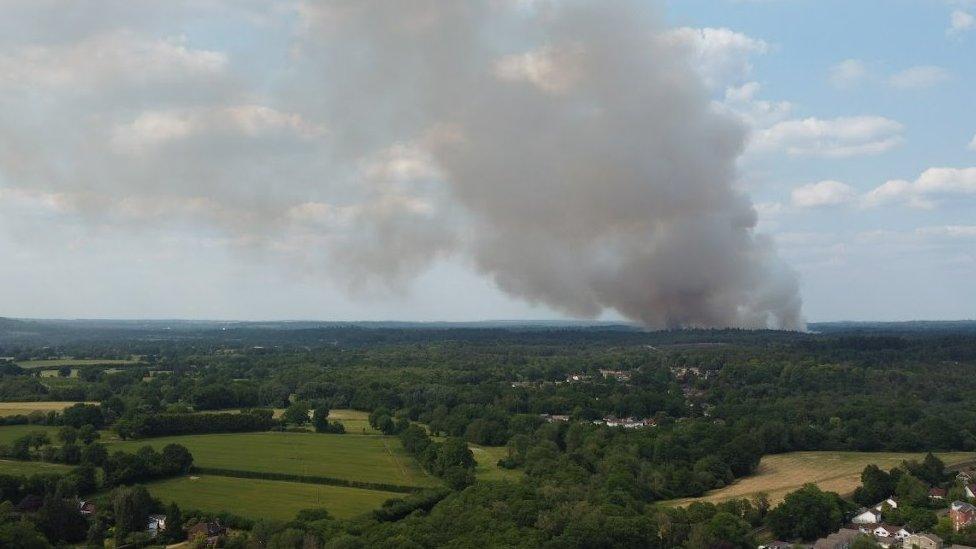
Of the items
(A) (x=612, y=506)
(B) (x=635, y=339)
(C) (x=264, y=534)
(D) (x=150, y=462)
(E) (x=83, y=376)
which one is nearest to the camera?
(C) (x=264, y=534)

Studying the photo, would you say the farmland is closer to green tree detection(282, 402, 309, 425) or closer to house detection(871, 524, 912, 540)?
green tree detection(282, 402, 309, 425)

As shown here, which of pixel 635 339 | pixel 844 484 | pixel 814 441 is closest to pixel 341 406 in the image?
pixel 814 441

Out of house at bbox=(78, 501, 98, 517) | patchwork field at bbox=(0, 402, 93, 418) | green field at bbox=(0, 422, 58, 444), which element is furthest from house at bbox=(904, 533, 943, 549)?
patchwork field at bbox=(0, 402, 93, 418)

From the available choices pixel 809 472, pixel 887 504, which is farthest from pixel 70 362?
pixel 887 504

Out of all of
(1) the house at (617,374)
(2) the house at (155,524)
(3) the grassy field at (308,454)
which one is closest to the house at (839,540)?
(3) the grassy field at (308,454)

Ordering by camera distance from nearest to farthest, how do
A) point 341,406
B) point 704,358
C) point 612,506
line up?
point 612,506, point 341,406, point 704,358

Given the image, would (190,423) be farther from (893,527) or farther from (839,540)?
(893,527)

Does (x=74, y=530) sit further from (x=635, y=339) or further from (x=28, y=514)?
(x=635, y=339)
